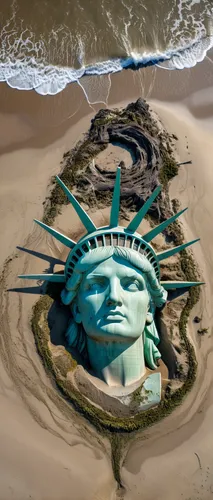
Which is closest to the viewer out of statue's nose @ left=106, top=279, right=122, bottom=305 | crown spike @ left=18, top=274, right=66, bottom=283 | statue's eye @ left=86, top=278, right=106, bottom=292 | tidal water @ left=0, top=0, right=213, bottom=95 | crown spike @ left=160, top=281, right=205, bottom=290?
statue's nose @ left=106, top=279, right=122, bottom=305

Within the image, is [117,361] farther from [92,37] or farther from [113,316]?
[92,37]

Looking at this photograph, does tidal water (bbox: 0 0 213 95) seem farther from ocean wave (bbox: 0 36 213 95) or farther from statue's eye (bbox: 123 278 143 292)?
statue's eye (bbox: 123 278 143 292)

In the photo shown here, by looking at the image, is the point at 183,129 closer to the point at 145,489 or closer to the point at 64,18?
the point at 64,18

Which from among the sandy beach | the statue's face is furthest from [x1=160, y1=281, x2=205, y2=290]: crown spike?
the statue's face

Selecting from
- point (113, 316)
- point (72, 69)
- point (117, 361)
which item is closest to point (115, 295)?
point (113, 316)

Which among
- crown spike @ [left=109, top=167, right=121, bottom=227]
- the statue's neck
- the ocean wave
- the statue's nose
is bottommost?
the statue's neck

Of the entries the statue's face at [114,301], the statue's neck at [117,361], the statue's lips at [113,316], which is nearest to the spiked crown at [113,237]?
the statue's face at [114,301]

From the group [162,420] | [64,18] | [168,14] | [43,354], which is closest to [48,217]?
[43,354]
